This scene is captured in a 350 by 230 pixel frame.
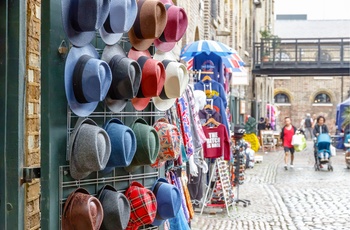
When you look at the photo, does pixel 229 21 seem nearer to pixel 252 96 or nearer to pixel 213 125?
pixel 252 96

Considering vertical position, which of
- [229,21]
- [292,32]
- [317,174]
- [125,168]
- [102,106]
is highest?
[292,32]

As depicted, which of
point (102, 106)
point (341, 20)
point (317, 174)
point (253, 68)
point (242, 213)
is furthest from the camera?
point (341, 20)

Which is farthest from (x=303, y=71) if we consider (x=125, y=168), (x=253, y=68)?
(x=125, y=168)

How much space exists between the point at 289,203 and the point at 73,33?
9.63m

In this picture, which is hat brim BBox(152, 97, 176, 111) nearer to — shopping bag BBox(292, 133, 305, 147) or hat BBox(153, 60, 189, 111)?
hat BBox(153, 60, 189, 111)

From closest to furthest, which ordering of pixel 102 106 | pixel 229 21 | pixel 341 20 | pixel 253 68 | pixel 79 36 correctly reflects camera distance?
pixel 79 36, pixel 102 106, pixel 229 21, pixel 253 68, pixel 341 20

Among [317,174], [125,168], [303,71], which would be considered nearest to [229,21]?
[317,174]

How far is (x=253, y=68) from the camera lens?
32.6m

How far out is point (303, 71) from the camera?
32.9 metres

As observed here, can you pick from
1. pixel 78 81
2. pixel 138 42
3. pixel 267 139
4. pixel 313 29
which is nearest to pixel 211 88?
pixel 138 42

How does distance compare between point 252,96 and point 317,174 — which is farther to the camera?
point 252,96

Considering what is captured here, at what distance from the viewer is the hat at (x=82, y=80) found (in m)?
3.27

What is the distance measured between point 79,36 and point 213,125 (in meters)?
6.72

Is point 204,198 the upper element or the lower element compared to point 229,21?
lower
